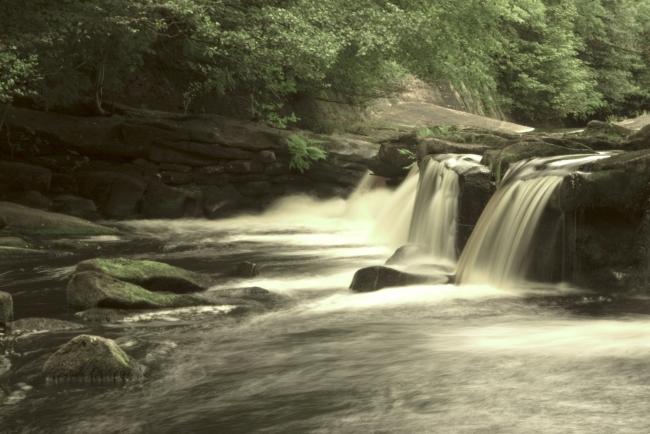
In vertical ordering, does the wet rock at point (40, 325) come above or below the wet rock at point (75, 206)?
below

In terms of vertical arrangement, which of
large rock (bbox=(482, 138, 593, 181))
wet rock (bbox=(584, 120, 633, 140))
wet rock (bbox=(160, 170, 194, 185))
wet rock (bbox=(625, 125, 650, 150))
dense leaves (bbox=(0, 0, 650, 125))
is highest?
dense leaves (bbox=(0, 0, 650, 125))

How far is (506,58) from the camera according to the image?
3850 centimetres

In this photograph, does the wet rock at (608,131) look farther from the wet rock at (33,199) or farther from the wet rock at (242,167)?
the wet rock at (33,199)

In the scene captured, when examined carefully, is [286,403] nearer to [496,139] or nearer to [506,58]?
[496,139]

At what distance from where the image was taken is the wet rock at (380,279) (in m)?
12.8

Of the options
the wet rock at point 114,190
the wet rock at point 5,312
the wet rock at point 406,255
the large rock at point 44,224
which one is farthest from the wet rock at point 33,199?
the wet rock at point 5,312

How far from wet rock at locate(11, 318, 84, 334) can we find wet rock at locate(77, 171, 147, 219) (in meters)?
12.6

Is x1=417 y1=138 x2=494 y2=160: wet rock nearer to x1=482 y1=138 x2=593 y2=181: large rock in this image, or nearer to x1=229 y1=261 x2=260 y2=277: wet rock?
x1=482 y1=138 x2=593 y2=181: large rock

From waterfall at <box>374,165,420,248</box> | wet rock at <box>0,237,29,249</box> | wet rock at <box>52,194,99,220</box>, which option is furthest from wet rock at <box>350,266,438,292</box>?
wet rock at <box>52,194,99,220</box>

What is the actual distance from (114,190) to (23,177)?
7.12ft

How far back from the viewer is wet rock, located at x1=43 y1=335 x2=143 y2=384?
8.05 metres

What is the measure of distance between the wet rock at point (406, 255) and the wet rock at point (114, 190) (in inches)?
362

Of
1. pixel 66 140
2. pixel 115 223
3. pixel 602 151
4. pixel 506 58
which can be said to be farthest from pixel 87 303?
pixel 506 58

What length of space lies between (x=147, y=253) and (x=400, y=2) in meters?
11.9
